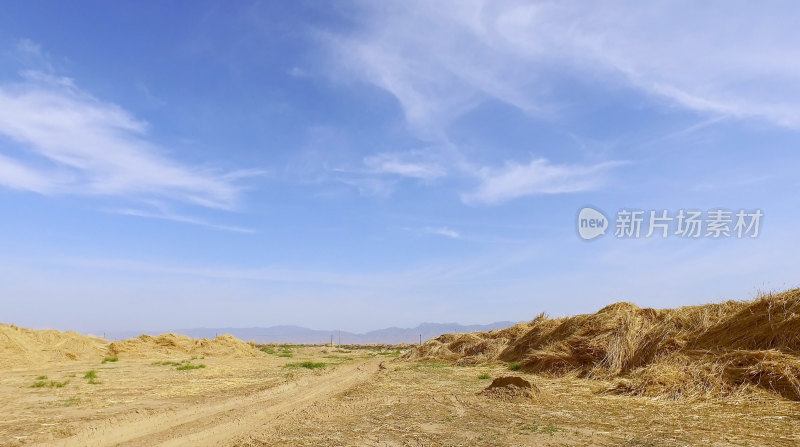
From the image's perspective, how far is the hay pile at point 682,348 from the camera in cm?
1116

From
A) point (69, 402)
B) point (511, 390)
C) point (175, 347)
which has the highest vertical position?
point (511, 390)

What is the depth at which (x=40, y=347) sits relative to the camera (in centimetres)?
2911

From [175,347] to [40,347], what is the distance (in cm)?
865

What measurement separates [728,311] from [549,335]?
22.7ft

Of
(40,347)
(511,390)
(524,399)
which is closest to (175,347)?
(40,347)

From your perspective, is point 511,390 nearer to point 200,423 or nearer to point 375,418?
point 375,418

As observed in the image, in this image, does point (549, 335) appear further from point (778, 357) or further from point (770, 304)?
point (778, 357)

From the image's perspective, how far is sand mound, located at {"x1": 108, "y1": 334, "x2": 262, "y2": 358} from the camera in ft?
108

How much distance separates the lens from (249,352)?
3856 centimetres

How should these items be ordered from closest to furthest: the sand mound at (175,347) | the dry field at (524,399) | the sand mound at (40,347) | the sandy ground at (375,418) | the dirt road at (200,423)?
the sandy ground at (375,418), the dry field at (524,399), the dirt road at (200,423), the sand mound at (40,347), the sand mound at (175,347)

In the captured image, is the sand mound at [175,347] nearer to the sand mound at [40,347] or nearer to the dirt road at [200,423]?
the sand mound at [40,347]

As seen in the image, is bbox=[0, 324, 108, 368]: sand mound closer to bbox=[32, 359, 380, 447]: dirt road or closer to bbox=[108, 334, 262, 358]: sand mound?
bbox=[108, 334, 262, 358]: sand mound

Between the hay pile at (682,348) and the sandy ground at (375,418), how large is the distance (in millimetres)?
1070

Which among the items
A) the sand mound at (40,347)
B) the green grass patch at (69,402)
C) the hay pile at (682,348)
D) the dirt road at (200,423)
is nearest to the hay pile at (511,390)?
the hay pile at (682,348)
